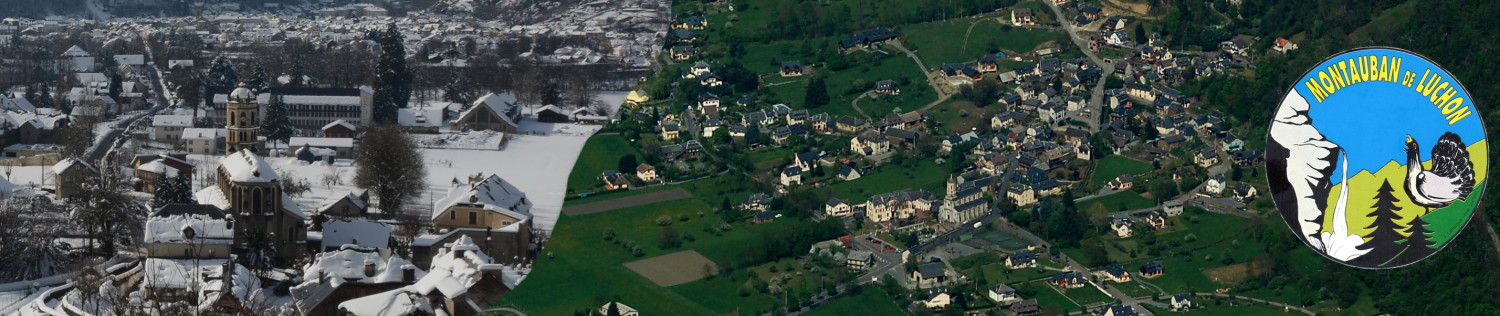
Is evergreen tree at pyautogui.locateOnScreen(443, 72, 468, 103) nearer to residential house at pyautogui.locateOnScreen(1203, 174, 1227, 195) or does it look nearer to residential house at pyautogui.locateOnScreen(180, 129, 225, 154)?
residential house at pyautogui.locateOnScreen(180, 129, 225, 154)

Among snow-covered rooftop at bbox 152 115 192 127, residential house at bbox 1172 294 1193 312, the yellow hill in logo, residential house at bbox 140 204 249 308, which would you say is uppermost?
the yellow hill in logo

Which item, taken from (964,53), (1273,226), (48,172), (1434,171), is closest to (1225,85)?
(964,53)

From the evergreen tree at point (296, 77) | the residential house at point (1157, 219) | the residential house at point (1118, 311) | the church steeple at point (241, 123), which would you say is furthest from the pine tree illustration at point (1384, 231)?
the evergreen tree at point (296, 77)

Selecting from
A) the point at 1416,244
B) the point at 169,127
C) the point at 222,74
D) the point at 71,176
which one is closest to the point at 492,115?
the point at 71,176

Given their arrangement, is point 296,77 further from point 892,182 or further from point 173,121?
point 892,182

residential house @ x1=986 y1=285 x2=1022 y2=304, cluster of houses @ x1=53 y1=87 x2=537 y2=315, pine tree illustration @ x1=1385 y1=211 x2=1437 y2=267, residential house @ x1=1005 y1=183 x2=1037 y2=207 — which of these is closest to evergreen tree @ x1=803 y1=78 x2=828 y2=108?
residential house @ x1=1005 y1=183 x2=1037 y2=207
